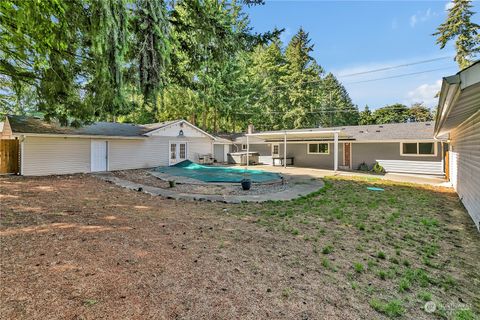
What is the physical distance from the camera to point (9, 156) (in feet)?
41.9

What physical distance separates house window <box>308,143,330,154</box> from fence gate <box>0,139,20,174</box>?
63.0ft

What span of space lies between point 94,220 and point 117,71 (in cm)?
355

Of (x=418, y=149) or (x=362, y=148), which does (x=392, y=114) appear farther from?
(x=418, y=149)

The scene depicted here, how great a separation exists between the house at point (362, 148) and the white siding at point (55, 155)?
41.7 ft

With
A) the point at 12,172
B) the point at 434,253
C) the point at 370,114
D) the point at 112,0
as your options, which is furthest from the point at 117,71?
the point at 370,114

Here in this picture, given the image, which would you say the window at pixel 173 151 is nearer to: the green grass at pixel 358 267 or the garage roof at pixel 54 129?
the garage roof at pixel 54 129

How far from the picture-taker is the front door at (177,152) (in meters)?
19.0

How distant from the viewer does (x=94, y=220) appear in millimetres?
5434

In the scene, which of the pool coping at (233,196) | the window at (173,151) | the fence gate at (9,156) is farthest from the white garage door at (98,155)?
the pool coping at (233,196)

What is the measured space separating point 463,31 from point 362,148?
17526mm

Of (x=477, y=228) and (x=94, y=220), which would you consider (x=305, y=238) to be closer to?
(x=477, y=228)

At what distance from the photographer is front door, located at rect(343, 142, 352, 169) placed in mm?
18406

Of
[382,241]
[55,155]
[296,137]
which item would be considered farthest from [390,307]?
[296,137]

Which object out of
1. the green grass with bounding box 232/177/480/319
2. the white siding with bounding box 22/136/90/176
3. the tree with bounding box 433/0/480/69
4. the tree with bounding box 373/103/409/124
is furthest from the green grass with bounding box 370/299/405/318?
the tree with bounding box 373/103/409/124
